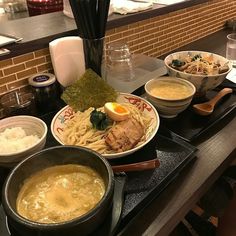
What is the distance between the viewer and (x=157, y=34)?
1.77 meters

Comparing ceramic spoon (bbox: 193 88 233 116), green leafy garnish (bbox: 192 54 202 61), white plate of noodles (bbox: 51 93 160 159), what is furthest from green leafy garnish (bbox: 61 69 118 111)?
green leafy garnish (bbox: 192 54 202 61)

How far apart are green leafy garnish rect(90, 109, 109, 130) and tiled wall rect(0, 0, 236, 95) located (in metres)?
0.38

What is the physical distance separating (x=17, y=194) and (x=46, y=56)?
0.68 meters

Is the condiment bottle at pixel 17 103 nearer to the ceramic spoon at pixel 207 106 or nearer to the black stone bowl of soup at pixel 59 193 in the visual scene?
the black stone bowl of soup at pixel 59 193

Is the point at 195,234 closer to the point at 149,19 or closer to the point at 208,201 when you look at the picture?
the point at 208,201

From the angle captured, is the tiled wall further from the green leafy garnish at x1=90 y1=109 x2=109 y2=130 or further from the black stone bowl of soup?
the black stone bowl of soup

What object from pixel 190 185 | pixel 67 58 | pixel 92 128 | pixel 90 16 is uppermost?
pixel 90 16

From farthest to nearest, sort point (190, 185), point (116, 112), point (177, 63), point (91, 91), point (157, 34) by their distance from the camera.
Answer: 1. point (157, 34)
2. point (177, 63)
3. point (91, 91)
4. point (116, 112)
5. point (190, 185)

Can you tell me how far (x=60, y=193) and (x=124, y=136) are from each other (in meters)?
0.27

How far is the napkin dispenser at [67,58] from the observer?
1185 millimetres

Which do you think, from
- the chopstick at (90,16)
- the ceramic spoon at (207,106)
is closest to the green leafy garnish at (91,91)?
the chopstick at (90,16)

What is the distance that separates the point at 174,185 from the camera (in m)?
0.87

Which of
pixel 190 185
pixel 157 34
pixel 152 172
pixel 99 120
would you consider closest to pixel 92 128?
pixel 99 120

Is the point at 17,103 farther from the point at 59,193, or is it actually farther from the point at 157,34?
the point at 157,34
